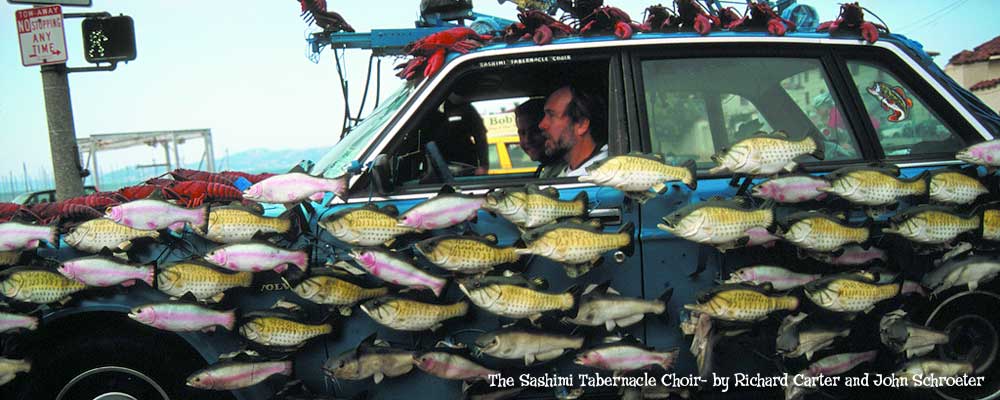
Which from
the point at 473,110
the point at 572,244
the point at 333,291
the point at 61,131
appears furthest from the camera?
the point at 61,131

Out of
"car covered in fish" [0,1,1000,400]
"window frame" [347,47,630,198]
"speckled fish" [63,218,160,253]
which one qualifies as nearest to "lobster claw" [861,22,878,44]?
"car covered in fish" [0,1,1000,400]

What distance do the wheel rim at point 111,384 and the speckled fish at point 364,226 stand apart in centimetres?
117

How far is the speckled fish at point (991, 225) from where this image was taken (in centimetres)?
306

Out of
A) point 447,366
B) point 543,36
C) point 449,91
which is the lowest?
point 447,366

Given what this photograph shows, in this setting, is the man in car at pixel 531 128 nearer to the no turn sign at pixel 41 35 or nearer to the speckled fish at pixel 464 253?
the speckled fish at pixel 464 253

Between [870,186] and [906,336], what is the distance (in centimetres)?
74

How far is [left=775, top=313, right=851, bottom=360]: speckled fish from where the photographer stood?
299 centimetres

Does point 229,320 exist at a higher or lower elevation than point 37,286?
lower

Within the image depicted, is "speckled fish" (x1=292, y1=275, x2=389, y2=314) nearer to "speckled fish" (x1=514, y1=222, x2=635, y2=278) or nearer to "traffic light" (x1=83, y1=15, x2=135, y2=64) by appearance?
"speckled fish" (x1=514, y1=222, x2=635, y2=278)

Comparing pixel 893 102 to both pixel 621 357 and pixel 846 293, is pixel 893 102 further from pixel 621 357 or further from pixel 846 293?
pixel 621 357

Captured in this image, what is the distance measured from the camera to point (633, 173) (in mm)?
2791

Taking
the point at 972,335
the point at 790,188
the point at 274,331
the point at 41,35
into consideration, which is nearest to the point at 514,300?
the point at 274,331

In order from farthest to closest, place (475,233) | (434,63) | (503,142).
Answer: (503,142)
(434,63)
(475,233)

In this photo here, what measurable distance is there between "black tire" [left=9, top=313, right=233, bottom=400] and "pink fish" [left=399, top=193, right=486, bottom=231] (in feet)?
4.10
